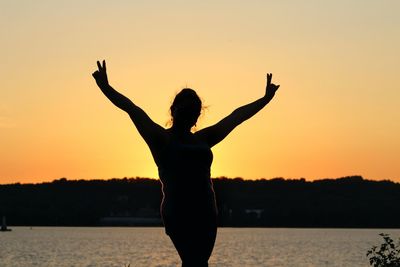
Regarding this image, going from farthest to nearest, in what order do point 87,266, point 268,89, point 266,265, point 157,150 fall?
point 266,265
point 87,266
point 268,89
point 157,150

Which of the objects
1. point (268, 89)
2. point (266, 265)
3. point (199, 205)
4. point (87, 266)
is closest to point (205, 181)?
point (199, 205)

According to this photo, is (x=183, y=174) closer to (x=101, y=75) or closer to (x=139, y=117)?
(x=139, y=117)

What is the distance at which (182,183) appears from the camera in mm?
5684

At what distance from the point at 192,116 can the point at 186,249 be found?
2.65ft

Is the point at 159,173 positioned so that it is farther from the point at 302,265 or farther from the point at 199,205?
the point at 302,265

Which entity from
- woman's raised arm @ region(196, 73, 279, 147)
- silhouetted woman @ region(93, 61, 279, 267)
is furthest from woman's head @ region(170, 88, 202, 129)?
woman's raised arm @ region(196, 73, 279, 147)

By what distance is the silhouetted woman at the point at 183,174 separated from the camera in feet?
18.5

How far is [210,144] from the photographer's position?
5.95m

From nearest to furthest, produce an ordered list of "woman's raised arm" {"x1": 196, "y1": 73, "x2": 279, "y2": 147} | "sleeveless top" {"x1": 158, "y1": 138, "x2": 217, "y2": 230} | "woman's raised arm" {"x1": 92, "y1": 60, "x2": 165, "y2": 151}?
"woman's raised arm" {"x1": 92, "y1": 60, "x2": 165, "y2": 151}, "sleeveless top" {"x1": 158, "y1": 138, "x2": 217, "y2": 230}, "woman's raised arm" {"x1": 196, "y1": 73, "x2": 279, "y2": 147}

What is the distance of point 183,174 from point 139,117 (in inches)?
17.1

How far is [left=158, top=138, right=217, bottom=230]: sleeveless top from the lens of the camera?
5.67 metres

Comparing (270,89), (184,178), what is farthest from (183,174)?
(270,89)

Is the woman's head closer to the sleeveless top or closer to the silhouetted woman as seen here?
the silhouetted woman

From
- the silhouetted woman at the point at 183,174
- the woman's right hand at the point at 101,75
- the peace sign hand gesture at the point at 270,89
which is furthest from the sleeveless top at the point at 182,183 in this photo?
the peace sign hand gesture at the point at 270,89
